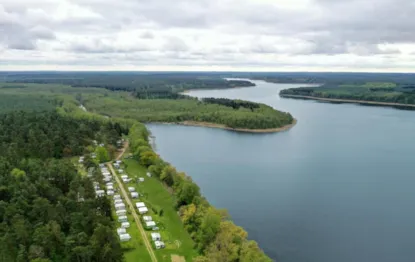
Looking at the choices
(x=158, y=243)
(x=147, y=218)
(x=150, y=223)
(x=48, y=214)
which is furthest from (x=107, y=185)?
(x=158, y=243)

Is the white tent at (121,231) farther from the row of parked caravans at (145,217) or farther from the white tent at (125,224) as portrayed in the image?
the row of parked caravans at (145,217)

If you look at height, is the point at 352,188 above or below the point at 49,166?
below

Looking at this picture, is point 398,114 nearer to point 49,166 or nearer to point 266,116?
point 266,116

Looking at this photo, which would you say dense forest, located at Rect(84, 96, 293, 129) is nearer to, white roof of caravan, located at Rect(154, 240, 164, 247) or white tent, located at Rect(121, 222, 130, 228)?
white tent, located at Rect(121, 222, 130, 228)

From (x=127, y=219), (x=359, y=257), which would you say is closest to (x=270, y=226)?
(x=359, y=257)

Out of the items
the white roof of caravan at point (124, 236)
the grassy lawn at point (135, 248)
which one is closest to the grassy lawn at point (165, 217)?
the grassy lawn at point (135, 248)
